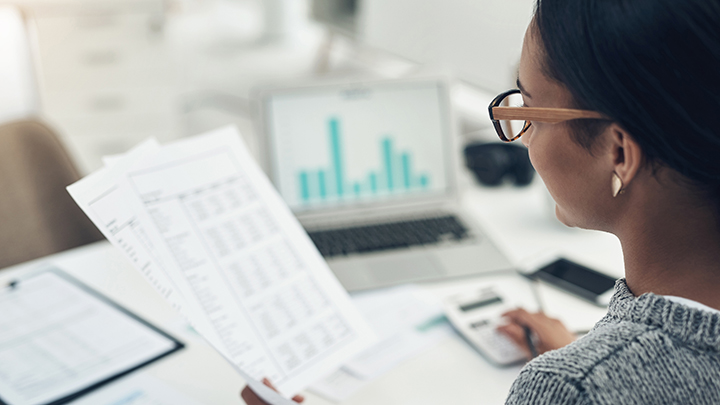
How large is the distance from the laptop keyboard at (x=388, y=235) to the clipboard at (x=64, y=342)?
366 millimetres

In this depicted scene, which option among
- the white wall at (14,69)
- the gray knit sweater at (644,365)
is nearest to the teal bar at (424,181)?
the gray knit sweater at (644,365)

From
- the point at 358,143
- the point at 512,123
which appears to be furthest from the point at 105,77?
the point at 512,123

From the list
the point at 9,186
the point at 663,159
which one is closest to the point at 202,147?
the point at 663,159

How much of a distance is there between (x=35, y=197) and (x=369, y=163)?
742 millimetres

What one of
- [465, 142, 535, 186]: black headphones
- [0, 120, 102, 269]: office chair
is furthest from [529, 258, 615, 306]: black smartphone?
[0, 120, 102, 269]: office chair

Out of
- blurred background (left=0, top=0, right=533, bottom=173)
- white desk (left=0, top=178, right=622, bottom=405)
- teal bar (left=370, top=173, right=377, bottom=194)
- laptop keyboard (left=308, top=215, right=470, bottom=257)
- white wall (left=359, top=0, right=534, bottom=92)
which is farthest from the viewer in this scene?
blurred background (left=0, top=0, right=533, bottom=173)

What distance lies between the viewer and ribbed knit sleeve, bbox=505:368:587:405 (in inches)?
17.4

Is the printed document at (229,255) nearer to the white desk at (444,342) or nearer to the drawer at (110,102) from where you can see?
the white desk at (444,342)

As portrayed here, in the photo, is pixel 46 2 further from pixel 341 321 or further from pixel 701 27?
pixel 701 27

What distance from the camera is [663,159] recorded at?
45 cm

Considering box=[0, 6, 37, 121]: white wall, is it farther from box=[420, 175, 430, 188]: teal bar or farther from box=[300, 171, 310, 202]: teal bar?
box=[420, 175, 430, 188]: teal bar

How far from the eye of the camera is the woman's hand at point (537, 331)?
2.75ft

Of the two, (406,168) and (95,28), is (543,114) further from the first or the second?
(95,28)

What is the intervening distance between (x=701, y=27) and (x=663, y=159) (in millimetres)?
97
